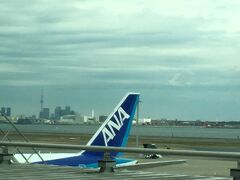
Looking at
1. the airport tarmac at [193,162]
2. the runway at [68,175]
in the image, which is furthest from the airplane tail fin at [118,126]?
the runway at [68,175]

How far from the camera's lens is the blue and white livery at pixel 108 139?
2339 cm

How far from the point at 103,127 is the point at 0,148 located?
10772 mm

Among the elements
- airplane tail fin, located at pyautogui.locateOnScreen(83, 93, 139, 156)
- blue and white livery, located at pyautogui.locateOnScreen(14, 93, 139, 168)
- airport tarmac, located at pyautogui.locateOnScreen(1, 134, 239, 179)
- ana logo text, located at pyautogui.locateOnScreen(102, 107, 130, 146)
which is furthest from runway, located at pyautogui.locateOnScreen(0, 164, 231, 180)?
ana logo text, located at pyautogui.locateOnScreen(102, 107, 130, 146)

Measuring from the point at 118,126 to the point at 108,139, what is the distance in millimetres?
1131

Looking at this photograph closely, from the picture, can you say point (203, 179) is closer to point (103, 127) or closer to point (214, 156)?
point (214, 156)

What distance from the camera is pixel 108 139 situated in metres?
25.8

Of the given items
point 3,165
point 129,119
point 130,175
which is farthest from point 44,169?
point 129,119

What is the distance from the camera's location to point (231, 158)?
9.60 meters

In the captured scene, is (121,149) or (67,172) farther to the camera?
(67,172)

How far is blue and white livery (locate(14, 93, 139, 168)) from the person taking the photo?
23391mm

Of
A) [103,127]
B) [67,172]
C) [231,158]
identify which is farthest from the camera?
[103,127]

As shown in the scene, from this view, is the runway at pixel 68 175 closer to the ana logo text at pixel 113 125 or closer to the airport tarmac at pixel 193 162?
the airport tarmac at pixel 193 162

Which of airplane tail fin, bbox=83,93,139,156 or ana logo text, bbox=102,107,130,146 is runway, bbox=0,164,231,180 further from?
ana logo text, bbox=102,107,130,146

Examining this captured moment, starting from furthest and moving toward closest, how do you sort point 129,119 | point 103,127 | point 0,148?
point 129,119 < point 103,127 < point 0,148
